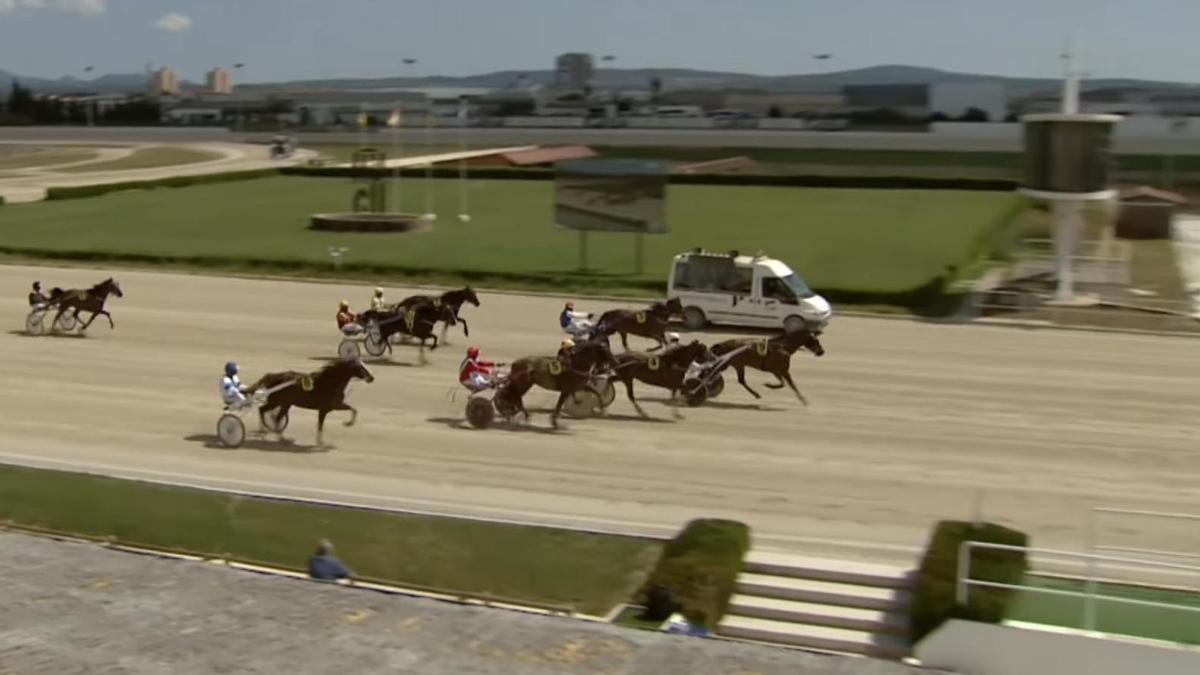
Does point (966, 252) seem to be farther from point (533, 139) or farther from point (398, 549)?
point (533, 139)

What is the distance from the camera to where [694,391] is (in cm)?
2067

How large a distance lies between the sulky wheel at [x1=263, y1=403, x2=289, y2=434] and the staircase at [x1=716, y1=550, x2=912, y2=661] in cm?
763

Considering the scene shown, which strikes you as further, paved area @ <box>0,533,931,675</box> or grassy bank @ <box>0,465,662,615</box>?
grassy bank @ <box>0,465,662,615</box>

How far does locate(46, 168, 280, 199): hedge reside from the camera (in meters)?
58.2

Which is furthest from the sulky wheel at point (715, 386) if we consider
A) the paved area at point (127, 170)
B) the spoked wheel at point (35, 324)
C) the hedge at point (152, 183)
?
the hedge at point (152, 183)

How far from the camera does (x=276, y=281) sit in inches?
1380

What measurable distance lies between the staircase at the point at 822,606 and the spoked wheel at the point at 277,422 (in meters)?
7.63

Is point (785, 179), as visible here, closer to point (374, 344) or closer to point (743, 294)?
point (743, 294)

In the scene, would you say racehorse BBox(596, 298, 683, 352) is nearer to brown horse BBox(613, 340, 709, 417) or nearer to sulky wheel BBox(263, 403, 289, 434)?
brown horse BBox(613, 340, 709, 417)

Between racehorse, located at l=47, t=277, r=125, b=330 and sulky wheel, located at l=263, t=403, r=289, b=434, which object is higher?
racehorse, located at l=47, t=277, r=125, b=330

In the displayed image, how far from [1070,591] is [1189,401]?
13036 mm

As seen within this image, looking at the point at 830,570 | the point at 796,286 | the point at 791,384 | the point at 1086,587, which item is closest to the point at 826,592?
the point at 830,570

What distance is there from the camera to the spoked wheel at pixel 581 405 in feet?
64.5

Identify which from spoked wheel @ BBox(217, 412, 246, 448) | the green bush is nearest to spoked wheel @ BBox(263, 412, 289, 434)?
Result: spoked wheel @ BBox(217, 412, 246, 448)
